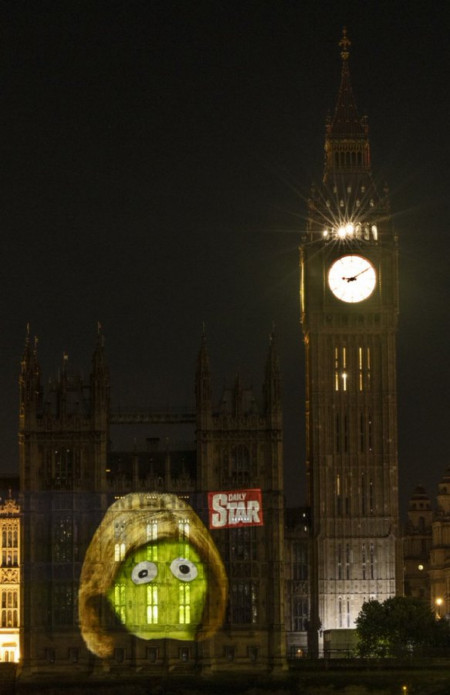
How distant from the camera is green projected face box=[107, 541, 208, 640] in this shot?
14738 centimetres

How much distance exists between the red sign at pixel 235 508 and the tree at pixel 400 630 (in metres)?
12.7

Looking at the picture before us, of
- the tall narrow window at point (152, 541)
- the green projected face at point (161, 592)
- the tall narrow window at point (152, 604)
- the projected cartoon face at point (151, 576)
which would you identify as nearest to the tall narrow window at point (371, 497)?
the projected cartoon face at point (151, 576)

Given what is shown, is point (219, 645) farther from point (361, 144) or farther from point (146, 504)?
point (361, 144)

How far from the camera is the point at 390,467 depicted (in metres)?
167

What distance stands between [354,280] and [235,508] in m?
29.2

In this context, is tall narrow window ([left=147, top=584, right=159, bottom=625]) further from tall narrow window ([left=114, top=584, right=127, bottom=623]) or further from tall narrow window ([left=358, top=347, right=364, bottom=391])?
tall narrow window ([left=358, top=347, right=364, bottom=391])

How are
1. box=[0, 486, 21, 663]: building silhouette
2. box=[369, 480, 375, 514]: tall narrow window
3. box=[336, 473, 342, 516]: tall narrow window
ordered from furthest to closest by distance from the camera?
box=[0, 486, 21, 663]: building silhouette, box=[336, 473, 342, 516]: tall narrow window, box=[369, 480, 375, 514]: tall narrow window

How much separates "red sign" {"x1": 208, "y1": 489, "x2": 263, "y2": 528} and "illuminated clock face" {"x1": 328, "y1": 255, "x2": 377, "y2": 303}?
86.7 ft

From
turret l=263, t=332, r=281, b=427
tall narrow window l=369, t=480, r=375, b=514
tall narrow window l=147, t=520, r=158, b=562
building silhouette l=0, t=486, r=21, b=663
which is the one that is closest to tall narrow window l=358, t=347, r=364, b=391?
tall narrow window l=369, t=480, r=375, b=514

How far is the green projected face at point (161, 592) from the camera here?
147375 mm

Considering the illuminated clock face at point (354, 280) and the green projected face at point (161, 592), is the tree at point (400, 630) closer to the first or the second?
the green projected face at point (161, 592)

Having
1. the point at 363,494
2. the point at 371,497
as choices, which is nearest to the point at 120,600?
the point at 363,494

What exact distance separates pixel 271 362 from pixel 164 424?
400 inches

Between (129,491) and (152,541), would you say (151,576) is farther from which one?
(129,491)
